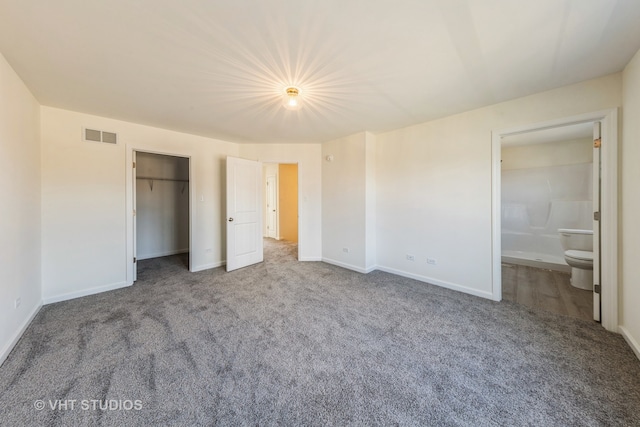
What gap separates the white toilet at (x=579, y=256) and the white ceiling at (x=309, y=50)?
7.70 feet

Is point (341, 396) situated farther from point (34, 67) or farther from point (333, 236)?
point (34, 67)

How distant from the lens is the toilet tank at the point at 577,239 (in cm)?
346

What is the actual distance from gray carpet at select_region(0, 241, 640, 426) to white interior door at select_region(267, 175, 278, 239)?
4.25 m

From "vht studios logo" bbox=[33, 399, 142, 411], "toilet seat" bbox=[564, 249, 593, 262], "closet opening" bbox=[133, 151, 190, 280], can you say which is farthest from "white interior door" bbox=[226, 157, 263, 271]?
"toilet seat" bbox=[564, 249, 593, 262]

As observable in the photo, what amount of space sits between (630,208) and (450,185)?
4.97 feet

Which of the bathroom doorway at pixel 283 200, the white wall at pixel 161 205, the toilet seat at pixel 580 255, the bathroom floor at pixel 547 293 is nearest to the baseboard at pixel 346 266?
the bathroom floor at pixel 547 293

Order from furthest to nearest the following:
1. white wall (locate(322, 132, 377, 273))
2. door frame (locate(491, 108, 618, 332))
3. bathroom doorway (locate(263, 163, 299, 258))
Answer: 1. bathroom doorway (locate(263, 163, 299, 258))
2. white wall (locate(322, 132, 377, 273))
3. door frame (locate(491, 108, 618, 332))

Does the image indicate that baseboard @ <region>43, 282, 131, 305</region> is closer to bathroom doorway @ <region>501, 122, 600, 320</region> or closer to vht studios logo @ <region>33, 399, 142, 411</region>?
vht studios logo @ <region>33, 399, 142, 411</region>

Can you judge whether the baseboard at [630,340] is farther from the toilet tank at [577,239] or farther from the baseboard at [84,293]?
the baseboard at [84,293]

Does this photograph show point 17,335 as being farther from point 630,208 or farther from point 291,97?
point 630,208

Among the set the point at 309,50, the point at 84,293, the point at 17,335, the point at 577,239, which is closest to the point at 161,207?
the point at 84,293

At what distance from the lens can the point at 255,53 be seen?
1.79 metres

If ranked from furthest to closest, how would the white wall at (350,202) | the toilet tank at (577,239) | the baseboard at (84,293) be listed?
the white wall at (350,202) → the toilet tank at (577,239) → the baseboard at (84,293)

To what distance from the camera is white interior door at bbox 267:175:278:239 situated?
7.01 metres
